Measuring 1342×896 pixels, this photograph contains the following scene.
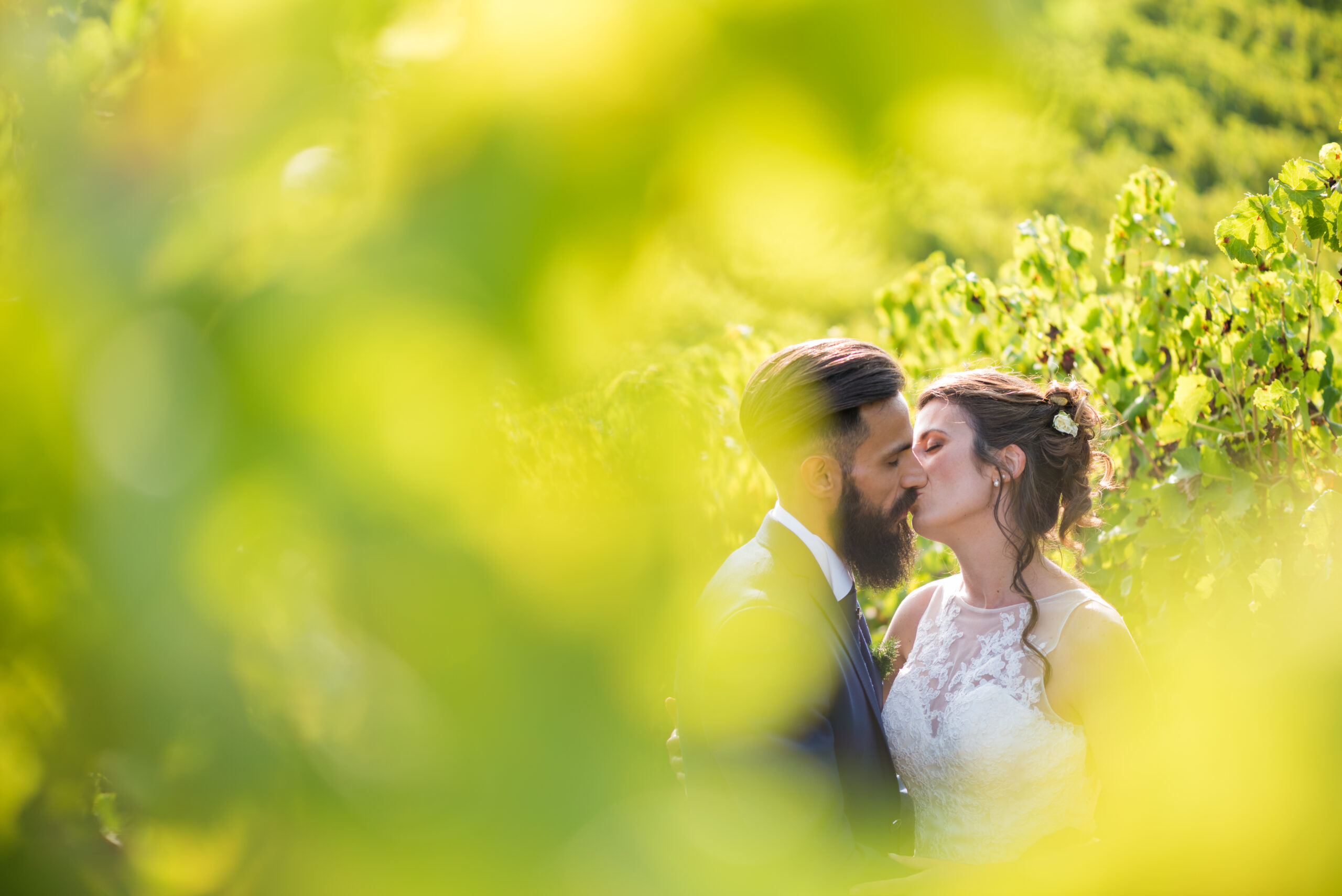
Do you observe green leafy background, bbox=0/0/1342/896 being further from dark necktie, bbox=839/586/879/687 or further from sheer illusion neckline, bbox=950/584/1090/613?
sheer illusion neckline, bbox=950/584/1090/613

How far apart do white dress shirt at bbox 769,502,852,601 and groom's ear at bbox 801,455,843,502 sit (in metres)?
0.11

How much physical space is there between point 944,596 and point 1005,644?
525 millimetres

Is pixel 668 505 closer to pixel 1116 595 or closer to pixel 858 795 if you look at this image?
pixel 858 795

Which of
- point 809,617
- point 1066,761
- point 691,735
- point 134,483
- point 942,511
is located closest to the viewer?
A: point 134,483

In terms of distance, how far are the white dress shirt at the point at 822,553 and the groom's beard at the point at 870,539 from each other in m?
0.10

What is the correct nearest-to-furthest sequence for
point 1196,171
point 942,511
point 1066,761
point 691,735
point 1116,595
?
point 691,735
point 1066,761
point 942,511
point 1116,595
point 1196,171

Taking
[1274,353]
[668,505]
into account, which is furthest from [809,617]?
[668,505]

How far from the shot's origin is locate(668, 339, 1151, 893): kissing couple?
275 centimetres

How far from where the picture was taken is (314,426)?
34cm

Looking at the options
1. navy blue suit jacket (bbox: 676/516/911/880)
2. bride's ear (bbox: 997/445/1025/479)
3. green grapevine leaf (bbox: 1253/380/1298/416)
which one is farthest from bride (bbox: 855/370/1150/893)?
green grapevine leaf (bbox: 1253/380/1298/416)

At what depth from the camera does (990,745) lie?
311cm

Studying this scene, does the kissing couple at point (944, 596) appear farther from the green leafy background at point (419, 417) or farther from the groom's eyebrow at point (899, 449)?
the green leafy background at point (419, 417)

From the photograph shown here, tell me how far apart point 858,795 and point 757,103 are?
8.53ft

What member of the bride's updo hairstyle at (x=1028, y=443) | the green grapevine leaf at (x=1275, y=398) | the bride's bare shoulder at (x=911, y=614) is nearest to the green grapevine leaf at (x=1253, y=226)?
the green grapevine leaf at (x=1275, y=398)
